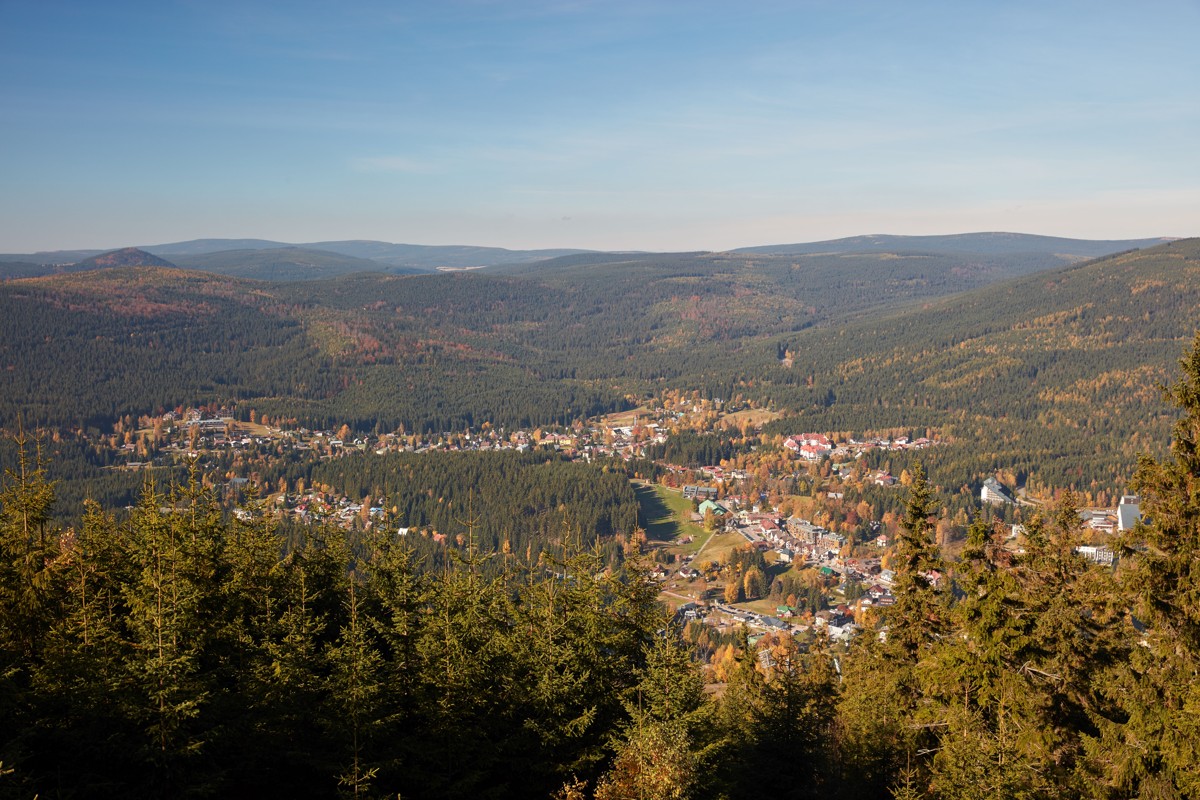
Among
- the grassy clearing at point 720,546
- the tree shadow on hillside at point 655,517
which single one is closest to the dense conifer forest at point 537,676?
the grassy clearing at point 720,546

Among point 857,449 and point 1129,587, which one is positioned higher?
point 1129,587

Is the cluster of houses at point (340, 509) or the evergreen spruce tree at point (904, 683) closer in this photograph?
the evergreen spruce tree at point (904, 683)

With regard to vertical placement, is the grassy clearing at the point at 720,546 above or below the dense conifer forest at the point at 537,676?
below

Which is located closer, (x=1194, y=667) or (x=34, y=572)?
(x=1194, y=667)

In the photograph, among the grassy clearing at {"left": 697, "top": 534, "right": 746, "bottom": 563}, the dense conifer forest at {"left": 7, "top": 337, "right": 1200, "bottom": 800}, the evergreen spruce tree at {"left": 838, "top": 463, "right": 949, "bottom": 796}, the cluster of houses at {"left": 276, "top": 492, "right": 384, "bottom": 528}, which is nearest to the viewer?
the dense conifer forest at {"left": 7, "top": 337, "right": 1200, "bottom": 800}

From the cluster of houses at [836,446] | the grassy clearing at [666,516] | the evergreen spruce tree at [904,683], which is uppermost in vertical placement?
the evergreen spruce tree at [904,683]

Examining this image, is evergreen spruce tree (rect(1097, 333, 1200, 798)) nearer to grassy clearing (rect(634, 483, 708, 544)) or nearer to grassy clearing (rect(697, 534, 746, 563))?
grassy clearing (rect(697, 534, 746, 563))

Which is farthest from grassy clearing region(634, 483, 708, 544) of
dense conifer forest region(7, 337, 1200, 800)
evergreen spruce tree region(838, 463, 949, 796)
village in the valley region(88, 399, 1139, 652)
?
dense conifer forest region(7, 337, 1200, 800)

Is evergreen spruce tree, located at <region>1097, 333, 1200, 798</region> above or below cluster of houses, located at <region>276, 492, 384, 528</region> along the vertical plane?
above

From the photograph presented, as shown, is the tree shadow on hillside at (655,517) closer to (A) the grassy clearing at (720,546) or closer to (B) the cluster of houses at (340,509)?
(A) the grassy clearing at (720,546)

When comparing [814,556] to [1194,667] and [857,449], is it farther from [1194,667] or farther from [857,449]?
[1194,667]

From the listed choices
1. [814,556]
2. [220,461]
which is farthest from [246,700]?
[220,461]
